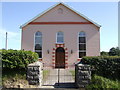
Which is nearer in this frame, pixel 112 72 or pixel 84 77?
pixel 84 77

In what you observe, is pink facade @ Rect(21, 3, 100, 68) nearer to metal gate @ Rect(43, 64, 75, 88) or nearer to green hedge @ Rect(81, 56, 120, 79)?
metal gate @ Rect(43, 64, 75, 88)

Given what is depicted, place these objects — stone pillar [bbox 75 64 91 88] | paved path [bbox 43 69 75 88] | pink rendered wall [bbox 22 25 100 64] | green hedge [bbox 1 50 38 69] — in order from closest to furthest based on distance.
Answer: stone pillar [bbox 75 64 91 88] → paved path [bbox 43 69 75 88] → green hedge [bbox 1 50 38 69] → pink rendered wall [bbox 22 25 100 64]

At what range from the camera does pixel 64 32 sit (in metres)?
21.4

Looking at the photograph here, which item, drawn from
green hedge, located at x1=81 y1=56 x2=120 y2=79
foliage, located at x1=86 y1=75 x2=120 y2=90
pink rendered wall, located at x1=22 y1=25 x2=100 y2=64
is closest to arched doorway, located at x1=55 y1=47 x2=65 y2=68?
pink rendered wall, located at x1=22 y1=25 x2=100 y2=64

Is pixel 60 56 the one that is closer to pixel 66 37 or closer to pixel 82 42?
pixel 66 37

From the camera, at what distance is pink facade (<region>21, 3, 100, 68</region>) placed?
834 inches

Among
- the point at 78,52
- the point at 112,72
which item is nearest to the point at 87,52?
the point at 78,52

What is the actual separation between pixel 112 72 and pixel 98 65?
932 mm

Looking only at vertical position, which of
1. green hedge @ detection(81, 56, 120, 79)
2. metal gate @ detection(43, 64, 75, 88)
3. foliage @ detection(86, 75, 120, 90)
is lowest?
metal gate @ detection(43, 64, 75, 88)

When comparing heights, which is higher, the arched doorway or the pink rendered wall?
the pink rendered wall

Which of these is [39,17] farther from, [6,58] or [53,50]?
[6,58]

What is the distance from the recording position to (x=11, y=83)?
9.45 m

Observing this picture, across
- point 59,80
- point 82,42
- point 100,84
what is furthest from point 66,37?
point 100,84

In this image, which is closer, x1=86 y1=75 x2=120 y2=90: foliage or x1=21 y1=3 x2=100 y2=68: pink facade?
x1=86 y1=75 x2=120 y2=90: foliage
